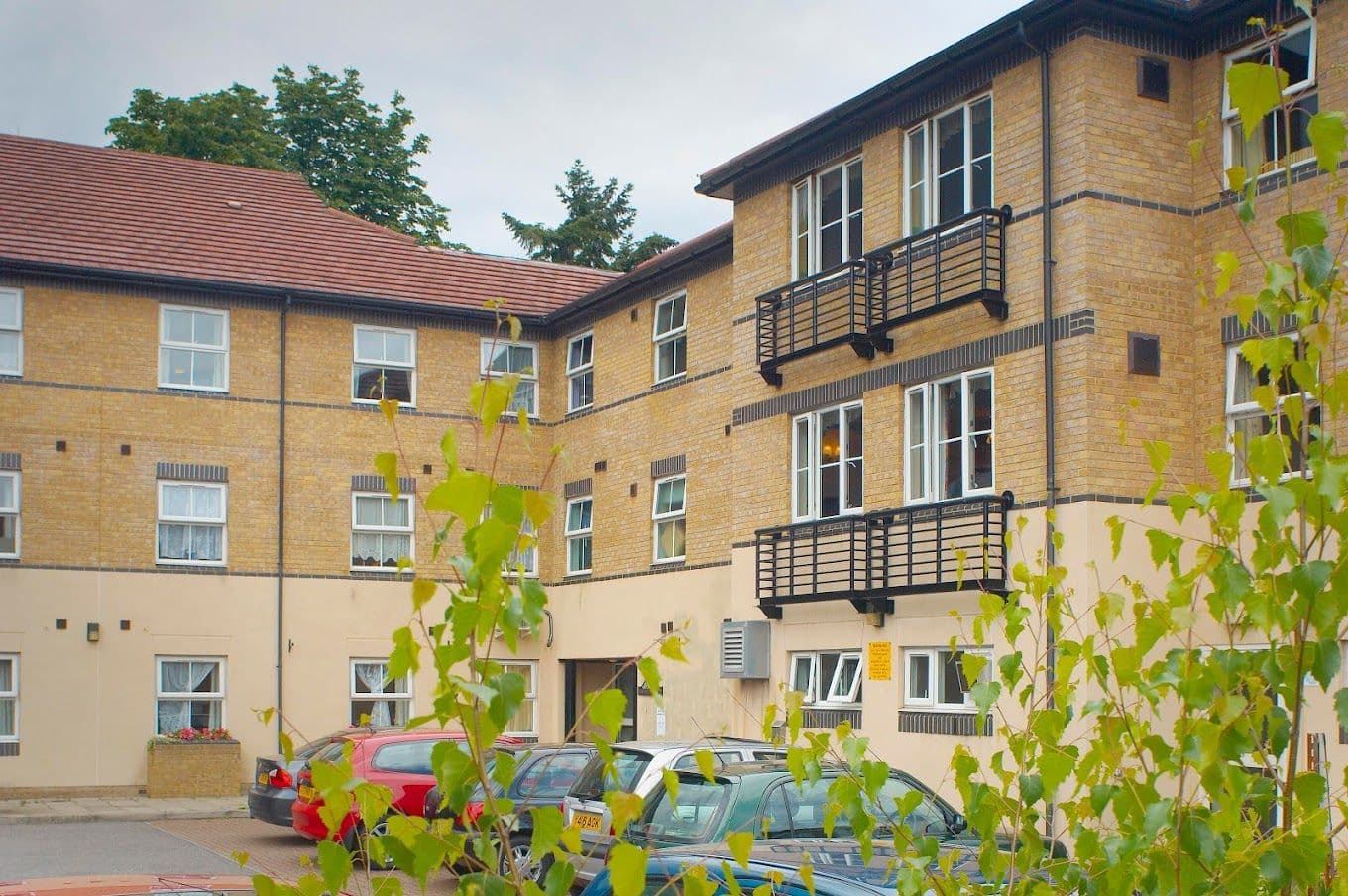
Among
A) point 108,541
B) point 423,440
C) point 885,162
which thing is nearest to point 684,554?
point 423,440

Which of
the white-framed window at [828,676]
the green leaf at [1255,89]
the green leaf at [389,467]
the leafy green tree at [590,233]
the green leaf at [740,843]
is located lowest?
the white-framed window at [828,676]

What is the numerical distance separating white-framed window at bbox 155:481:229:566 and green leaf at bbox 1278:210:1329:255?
26.2 meters

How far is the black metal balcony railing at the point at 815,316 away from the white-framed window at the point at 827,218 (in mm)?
345

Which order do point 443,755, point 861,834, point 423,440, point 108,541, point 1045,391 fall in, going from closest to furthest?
point 443,755
point 861,834
point 1045,391
point 108,541
point 423,440

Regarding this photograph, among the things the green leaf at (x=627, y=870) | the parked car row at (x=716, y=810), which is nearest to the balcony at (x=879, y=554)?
the parked car row at (x=716, y=810)

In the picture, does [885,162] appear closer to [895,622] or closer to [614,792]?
[895,622]

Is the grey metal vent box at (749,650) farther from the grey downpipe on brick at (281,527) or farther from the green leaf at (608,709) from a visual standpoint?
the green leaf at (608,709)

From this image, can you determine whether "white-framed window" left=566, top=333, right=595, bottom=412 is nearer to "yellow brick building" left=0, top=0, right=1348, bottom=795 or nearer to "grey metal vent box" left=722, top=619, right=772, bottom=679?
"yellow brick building" left=0, top=0, right=1348, bottom=795

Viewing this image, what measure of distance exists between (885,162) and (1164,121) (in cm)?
354

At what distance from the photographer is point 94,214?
2841cm

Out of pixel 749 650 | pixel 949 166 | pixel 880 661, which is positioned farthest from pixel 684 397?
pixel 949 166

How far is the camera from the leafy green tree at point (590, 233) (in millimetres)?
56875

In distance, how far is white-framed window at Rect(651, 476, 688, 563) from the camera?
25641 mm

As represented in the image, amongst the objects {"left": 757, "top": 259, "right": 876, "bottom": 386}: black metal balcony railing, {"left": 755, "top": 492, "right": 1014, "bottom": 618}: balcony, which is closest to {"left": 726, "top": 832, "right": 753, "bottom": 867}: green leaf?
{"left": 755, "top": 492, "right": 1014, "bottom": 618}: balcony
